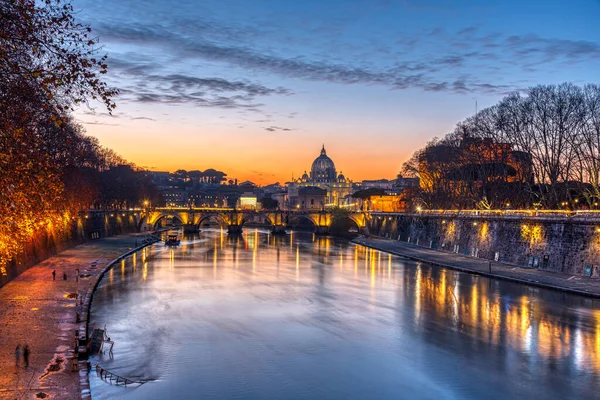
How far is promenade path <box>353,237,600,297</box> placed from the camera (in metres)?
44.8

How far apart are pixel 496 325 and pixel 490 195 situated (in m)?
49.3

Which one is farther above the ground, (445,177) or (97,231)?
(445,177)

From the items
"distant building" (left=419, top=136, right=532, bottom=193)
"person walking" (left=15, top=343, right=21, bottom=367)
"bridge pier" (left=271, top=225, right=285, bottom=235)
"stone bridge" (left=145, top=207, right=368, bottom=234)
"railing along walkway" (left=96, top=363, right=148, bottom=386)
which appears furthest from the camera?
"bridge pier" (left=271, top=225, right=285, bottom=235)

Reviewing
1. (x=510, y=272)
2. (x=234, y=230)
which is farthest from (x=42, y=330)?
(x=234, y=230)

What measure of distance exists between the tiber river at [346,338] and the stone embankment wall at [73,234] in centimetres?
644

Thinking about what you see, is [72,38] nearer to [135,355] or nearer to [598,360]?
[135,355]

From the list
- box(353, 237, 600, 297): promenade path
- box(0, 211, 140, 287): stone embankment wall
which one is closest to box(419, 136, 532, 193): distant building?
box(353, 237, 600, 297): promenade path

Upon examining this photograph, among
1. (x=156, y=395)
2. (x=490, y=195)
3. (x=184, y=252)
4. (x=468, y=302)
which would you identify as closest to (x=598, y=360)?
(x=468, y=302)

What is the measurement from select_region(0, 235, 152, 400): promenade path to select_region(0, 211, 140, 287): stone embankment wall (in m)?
0.99

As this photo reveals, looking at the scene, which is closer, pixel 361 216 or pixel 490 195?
pixel 490 195

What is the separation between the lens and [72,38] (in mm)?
15156

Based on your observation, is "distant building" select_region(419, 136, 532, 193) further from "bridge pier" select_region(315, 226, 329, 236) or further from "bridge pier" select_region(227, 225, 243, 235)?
"bridge pier" select_region(227, 225, 243, 235)

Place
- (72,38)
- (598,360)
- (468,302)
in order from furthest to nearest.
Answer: (468,302), (598,360), (72,38)

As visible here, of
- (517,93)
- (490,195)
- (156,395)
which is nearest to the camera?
(156,395)
